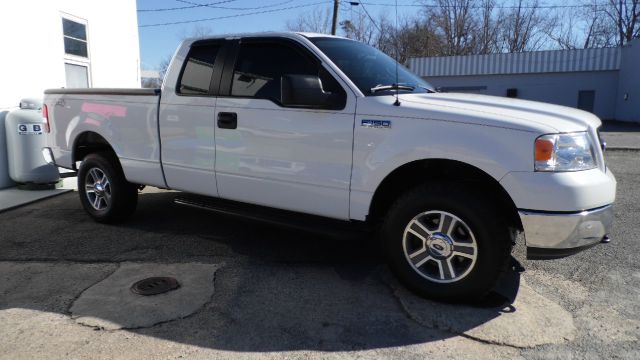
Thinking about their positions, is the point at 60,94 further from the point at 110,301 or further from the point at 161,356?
the point at 161,356

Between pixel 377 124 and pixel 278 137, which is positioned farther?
pixel 278 137

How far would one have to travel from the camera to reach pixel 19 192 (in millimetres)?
7367

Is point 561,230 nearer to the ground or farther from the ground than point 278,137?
nearer to the ground

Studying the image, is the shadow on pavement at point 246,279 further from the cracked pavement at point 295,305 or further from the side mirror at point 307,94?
the side mirror at point 307,94

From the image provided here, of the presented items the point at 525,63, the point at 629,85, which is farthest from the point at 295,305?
the point at 525,63

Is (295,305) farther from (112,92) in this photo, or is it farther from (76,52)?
(76,52)

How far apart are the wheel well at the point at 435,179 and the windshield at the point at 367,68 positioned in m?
0.67

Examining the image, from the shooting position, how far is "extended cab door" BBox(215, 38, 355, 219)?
3764 millimetres

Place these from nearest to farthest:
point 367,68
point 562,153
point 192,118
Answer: point 562,153 → point 367,68 → point 192,118

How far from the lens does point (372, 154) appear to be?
141 inches

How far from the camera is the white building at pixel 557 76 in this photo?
2633 cm

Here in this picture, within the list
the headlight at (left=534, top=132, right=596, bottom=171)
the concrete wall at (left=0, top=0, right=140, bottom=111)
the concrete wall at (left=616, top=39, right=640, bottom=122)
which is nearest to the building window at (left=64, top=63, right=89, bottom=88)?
the concrete wall at (left=0, top=0, right=140, bottom=111)

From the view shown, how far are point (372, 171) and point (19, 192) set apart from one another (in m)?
6.30

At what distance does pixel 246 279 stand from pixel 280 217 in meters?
0.60
